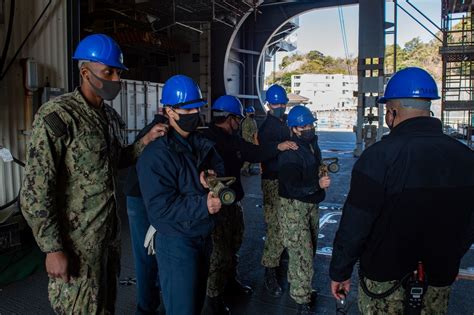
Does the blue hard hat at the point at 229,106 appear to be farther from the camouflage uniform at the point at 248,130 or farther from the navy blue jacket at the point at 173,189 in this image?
the camouflage uniform at the point at 248,130

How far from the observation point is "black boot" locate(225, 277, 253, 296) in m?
3.96

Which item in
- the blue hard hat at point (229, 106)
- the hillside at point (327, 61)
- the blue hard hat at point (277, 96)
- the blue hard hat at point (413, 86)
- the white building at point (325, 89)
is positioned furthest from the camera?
the white building at point (325, 89)

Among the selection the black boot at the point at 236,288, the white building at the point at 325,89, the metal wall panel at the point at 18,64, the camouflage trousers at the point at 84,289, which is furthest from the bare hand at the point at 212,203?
the white building at the point at 325,89

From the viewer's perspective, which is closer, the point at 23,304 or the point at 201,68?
the point at 23,304

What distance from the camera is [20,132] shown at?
4863mm

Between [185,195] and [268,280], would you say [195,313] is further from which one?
[268,280]

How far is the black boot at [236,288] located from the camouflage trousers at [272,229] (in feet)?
1.08

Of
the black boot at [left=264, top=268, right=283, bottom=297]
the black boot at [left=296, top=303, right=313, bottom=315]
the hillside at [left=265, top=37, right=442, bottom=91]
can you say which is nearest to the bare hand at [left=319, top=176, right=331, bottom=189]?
the black boot at [left=296, top=303, right=313, bottom=315]

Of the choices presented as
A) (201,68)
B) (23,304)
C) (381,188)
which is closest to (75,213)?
(381,188)

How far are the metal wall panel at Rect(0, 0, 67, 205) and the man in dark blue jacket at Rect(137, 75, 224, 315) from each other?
3323 mm

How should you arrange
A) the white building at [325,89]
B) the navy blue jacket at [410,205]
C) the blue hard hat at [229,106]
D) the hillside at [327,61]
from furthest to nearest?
the white building at [325,89] → the hillside at [327,61] → the blue hard hat at [229,106] → the navy blue jacket at [410,205]

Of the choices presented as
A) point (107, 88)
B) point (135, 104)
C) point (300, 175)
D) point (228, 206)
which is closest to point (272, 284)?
point (228, 206)

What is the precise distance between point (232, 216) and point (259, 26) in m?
14.8

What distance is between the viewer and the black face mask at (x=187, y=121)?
2426 millimetres
